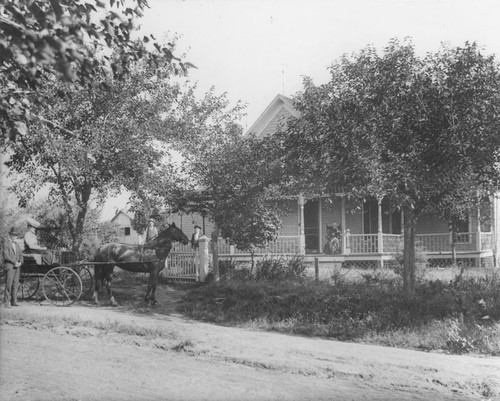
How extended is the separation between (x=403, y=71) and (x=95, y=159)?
27.4 ft

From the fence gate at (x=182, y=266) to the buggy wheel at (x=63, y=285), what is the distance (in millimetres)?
3845

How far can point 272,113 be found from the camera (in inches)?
973

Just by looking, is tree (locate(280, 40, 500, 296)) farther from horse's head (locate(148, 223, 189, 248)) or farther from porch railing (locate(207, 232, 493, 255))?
porch railing (locate(207, 232, 493, 255))

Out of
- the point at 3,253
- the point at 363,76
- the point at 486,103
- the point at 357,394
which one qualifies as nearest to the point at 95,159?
the point at 3,253

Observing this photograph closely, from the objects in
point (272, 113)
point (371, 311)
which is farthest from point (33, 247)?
point (272, 113)

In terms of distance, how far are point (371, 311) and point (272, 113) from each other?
14977 millimetres

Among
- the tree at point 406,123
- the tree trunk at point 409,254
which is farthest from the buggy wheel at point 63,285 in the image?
the tree trunk at point 409,254

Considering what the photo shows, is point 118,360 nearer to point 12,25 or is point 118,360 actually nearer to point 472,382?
point 472,382

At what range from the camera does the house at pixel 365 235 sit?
68.3 ft

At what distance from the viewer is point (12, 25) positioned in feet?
13.1

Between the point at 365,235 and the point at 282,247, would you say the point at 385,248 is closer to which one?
the point at 365,235

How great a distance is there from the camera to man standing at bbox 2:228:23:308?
12.8 m

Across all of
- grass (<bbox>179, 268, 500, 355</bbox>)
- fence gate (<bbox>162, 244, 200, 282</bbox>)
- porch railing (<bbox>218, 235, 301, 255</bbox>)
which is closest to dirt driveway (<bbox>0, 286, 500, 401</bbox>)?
grass (<bbox>179, 268, 500, 355</bbox>)

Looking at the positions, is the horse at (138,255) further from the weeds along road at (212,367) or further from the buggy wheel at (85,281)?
the weeds along road at (212,367)
